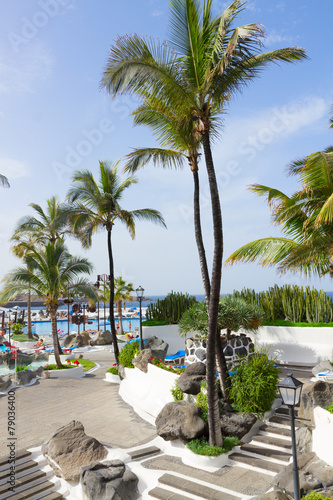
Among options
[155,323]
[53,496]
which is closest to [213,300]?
[53,496]

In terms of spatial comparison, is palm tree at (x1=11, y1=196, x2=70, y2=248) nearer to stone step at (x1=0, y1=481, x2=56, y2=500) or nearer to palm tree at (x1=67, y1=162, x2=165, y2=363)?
palm tree at (x1=67, y1=162, x2=165, y2=363)

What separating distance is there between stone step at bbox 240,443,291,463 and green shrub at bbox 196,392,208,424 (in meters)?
1.10

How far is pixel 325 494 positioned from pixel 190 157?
26.2 feet

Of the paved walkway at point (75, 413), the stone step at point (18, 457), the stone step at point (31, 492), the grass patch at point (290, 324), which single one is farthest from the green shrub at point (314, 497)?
the grass patch at point (290, 324)

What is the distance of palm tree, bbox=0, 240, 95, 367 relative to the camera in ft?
63.8

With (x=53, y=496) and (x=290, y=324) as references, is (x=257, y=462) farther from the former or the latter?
(x=290, y=324)

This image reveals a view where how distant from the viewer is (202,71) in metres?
8.41

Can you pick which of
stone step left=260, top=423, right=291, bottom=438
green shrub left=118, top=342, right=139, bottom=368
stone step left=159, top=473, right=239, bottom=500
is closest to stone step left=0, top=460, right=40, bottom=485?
stone step left=159, top=473, right=239, bottom=500

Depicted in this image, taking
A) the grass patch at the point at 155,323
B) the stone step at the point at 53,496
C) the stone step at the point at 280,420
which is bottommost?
the stone step at the point at 53,496

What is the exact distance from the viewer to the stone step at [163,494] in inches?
289

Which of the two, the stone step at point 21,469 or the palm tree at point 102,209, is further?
the palm tree at point 102,209

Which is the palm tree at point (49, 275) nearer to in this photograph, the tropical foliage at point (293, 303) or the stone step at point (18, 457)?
the tropical foliage at point (293, 303)

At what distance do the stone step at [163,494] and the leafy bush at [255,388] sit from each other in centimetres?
262

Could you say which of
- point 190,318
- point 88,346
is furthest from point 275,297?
point 88,346
